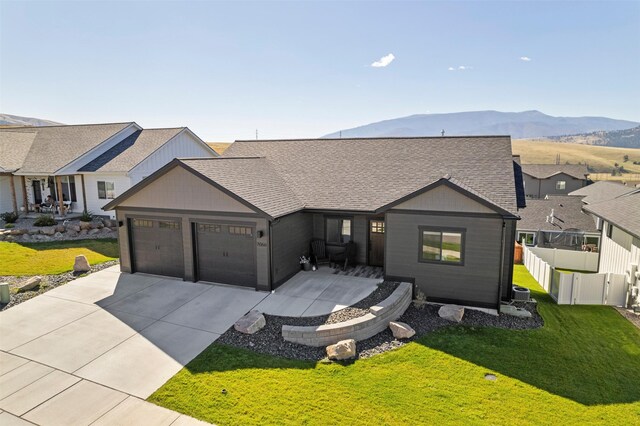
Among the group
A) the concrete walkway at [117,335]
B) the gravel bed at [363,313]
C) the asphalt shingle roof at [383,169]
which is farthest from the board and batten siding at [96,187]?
the gravel bed at [363,313]

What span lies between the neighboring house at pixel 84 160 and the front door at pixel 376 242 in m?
16.5

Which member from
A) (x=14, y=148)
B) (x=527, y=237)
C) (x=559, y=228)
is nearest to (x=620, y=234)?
(x=559, y=228)

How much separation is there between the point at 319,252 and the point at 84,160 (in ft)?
64.4

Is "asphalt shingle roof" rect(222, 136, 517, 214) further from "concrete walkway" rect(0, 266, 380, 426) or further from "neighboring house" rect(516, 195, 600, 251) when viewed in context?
"neighboring house" rect(516, 195, 600, 251)

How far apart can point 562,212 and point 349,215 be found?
1809cm

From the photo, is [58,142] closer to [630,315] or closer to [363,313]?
[363,313]

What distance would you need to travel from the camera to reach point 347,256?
15.1 meters

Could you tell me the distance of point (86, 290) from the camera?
44.2ft

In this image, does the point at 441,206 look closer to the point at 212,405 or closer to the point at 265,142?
the point at 212,405

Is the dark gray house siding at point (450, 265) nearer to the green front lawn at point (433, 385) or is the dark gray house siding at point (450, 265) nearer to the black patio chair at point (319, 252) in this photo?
the green front lawn at point (433, 385)

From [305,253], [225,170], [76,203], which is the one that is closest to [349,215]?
[305,253]

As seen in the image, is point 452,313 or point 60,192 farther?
point 60,192

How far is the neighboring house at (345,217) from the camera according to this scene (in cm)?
1219

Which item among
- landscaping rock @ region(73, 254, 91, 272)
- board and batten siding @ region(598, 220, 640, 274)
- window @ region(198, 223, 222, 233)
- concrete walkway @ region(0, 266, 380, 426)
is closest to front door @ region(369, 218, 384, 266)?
concrete walkway @ region(0, 266, 380, 426)
